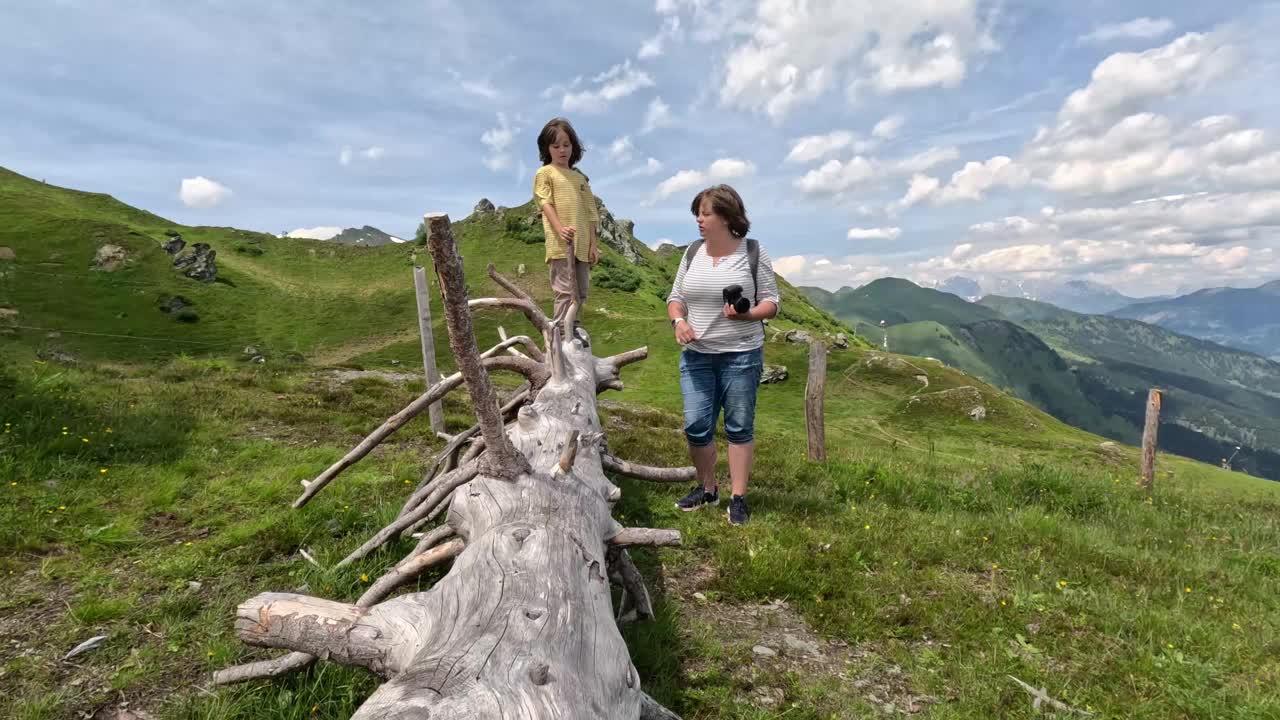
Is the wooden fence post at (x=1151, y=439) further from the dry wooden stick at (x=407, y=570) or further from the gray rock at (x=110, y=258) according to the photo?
the gray rock at (x=110, y=258)

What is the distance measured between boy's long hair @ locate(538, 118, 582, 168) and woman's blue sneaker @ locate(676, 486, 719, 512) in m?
4.51

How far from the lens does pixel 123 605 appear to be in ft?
12.6

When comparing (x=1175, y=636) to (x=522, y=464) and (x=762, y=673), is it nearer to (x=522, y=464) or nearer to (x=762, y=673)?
(x=762, y=673)

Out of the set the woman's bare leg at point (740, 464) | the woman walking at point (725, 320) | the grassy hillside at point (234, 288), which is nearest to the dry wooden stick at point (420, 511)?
the woman walking at point (725, 320)

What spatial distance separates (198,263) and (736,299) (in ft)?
125

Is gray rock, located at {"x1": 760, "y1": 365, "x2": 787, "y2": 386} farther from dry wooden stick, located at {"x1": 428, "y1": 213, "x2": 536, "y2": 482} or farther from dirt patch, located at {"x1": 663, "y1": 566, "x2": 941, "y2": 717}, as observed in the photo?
dry wooden stick, located at {"x1": 428, "y1": 213, "x2": 536, "y2": 482}

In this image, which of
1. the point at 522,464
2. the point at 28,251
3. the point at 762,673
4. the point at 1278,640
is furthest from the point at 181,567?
the point at 28,251

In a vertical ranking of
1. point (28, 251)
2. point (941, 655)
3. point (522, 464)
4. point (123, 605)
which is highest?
point (28, 251)

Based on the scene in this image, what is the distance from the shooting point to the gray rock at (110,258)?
30.2m

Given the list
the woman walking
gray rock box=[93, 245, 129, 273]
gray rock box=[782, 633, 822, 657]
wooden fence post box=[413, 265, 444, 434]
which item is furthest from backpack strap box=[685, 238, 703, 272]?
gray rock box=[93, 245, 129, 273]

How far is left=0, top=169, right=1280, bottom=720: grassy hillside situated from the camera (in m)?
3.51

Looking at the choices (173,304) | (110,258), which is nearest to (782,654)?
(173,304)

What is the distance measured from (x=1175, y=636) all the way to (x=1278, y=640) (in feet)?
2.67

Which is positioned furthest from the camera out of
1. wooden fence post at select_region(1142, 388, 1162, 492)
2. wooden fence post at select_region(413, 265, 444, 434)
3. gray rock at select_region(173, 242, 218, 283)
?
gray rock at select_region(173, 242, 218, 283)
